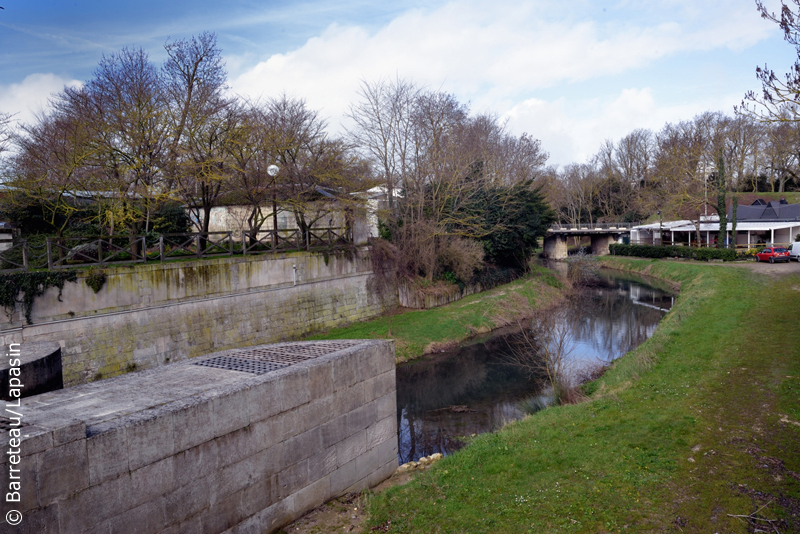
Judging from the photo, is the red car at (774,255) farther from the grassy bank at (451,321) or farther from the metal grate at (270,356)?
the metal grate at (270,356)

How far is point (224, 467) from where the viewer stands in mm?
5844

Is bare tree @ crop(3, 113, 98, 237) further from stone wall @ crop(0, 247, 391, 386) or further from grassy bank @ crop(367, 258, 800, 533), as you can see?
Answer: grassy bank @ crop(367, 258, 800, 533)

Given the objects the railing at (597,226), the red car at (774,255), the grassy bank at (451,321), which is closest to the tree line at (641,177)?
the railing at (597,226)

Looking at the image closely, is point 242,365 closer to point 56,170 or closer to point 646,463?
point 646,463

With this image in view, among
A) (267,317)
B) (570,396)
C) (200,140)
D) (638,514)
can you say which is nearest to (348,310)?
(267,317)

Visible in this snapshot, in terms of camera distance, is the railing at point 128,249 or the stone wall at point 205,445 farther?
the railing at point 128,249

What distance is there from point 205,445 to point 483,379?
1218cm

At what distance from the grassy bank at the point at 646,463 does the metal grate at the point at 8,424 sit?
4.32 meters

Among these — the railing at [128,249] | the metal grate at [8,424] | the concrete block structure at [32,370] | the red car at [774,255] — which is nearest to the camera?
the metal grate at [8,424]

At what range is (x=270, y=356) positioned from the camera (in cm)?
788

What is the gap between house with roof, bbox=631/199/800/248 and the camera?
37.0 meters

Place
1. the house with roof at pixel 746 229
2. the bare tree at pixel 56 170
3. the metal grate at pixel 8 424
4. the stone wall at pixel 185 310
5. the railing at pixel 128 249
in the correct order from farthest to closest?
the house with roof at pixel 746 229 < the bare tree at pixel 56 170 < the railing at pixel 128 249 < the stone wall at pixel 185 310 < the metal grate at pixel 8 424

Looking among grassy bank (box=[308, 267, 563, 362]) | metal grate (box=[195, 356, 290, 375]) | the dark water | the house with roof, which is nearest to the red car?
the house with roof

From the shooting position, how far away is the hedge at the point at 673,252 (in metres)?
32.9
